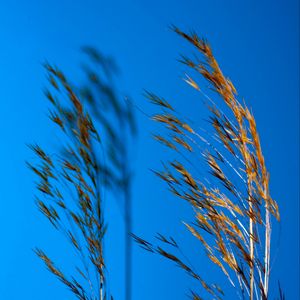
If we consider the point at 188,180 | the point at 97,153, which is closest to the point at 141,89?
the point at 97,153

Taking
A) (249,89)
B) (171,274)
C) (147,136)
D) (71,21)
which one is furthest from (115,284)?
(71,21)

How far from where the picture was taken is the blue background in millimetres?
2227

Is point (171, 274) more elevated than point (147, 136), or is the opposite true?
point (147, 136)

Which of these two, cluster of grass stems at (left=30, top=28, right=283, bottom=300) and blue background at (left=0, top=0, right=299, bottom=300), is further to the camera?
blue background at (left=0, top=0, right=299, bottom=300)

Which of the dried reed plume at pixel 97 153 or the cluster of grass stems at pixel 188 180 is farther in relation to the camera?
the dried reed plume at pixel 97 153

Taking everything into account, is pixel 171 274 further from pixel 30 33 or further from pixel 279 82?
pixel 30 33

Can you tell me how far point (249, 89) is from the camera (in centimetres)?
227

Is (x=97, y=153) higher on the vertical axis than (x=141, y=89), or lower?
lower

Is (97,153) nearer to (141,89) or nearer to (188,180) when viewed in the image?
(141,89)

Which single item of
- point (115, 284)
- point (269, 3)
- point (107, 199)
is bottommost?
point (115, 284)

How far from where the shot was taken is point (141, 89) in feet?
7.51

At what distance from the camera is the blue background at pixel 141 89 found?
87.7 inches

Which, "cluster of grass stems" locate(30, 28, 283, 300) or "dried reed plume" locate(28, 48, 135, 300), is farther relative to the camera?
"dried reed plume" locate(28, 48, 135, 300)

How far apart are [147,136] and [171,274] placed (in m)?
0.62
